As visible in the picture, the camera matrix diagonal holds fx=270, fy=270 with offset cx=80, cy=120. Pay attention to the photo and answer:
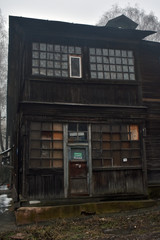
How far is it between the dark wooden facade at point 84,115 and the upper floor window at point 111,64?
0.14 ft

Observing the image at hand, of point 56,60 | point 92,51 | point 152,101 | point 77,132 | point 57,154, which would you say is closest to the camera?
point 57,154

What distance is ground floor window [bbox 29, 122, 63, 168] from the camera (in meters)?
10.0

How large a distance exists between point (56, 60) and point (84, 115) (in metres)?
2.55

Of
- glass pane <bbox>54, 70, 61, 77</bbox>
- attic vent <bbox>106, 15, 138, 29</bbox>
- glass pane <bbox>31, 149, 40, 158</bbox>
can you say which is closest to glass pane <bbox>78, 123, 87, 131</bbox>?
glass pane <bbox>31, 149, 40, 158</bbox>

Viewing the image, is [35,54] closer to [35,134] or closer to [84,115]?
[84,115]

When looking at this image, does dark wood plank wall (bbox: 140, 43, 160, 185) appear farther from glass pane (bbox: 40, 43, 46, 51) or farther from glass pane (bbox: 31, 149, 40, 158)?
glass pane (bbox: 31, 149, 40, 158)

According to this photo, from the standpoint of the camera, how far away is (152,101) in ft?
39.7

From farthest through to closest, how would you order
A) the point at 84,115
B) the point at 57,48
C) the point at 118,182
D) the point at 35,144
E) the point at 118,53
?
the point at 118,53 < the point at 57,48 < the point at 84,115 < the point at 118,182 < the point at 35,144

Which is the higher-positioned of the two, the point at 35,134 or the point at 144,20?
the point at 144,20

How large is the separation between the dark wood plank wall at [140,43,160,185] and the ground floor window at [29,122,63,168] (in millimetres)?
3938

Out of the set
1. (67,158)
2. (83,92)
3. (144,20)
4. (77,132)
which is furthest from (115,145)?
(144,20)

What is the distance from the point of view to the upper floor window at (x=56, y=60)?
10.8 metres

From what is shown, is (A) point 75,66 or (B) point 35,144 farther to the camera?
(A) point 75,66

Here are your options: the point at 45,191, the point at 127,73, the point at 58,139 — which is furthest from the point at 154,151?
the point at 45,191
